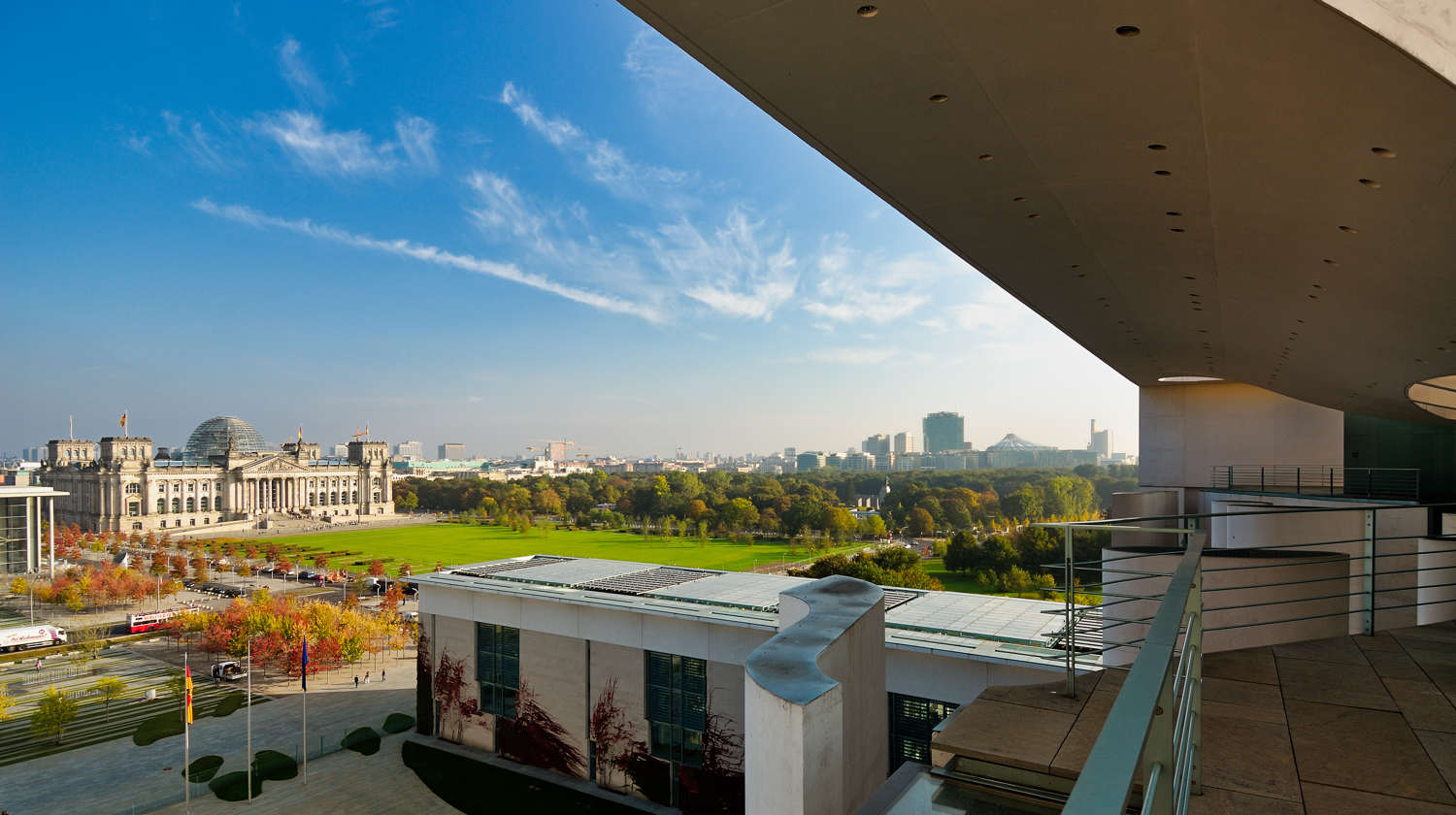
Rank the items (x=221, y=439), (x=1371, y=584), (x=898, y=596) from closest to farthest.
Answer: (x=1371, y=584) < (x=898, y=596) < (x=221, y=439)

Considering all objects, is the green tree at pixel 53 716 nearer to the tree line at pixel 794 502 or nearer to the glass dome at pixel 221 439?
the tree line at pixel 794 502

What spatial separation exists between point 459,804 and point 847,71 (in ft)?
56.1

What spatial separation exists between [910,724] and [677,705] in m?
4.99

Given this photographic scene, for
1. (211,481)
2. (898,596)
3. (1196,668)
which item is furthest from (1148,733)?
(211,481)

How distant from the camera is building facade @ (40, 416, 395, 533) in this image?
8156 centimetres

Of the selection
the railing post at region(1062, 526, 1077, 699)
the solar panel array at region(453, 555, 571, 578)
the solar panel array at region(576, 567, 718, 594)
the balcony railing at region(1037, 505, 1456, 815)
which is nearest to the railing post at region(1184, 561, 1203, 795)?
the balcony railing at region(1037, 505, 1456, 815)

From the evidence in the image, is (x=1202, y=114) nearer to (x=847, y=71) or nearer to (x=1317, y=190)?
(x=1317, y=190)

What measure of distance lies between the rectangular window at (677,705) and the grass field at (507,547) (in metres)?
32.0

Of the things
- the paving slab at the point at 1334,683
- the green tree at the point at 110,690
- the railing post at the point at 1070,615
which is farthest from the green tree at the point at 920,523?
the railing post at the point at 1070,615

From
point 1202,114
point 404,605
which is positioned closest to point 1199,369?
point 1202,114

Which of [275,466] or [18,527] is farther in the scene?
[275,466]

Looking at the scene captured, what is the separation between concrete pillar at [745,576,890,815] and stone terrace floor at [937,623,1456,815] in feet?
1.94

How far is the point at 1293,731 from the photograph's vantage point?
365 cm

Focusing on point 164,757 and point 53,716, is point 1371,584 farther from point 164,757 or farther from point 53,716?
point 53,716
